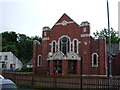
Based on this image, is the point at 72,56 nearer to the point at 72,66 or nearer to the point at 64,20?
the point at 72,66

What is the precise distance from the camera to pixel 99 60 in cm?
2702

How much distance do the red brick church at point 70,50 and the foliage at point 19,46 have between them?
127 ft

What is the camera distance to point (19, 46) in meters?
74.9

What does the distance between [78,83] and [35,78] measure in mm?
4411

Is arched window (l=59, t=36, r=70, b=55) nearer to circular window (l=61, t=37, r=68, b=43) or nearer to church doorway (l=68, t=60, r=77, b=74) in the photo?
circular window (l=61, t=37, r=68, b=43)

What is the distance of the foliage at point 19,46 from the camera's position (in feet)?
225

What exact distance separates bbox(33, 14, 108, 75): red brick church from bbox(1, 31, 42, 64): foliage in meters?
38.8

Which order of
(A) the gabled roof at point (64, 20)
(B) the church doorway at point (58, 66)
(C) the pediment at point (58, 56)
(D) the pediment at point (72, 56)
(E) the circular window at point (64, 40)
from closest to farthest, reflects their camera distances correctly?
(D) the pediment at point (72, 56) → (C) the pediment at point (58, 56) → (B) the church doorway at point (58, 66) → (E) the circular window at point (64, 40) → (A) the gabled roof at point (64, 20)

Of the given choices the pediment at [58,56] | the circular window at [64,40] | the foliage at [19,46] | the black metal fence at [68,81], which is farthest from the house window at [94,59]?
the foliage at [19,46]

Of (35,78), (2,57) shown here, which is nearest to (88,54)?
(35,78)

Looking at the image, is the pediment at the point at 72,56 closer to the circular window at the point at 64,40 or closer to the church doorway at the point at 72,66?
the church doorway at the point at 72,66

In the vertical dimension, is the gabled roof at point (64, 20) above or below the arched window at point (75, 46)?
above

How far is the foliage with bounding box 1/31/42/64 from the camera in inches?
2699

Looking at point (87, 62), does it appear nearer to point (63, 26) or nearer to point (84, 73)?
point (84, 73)
